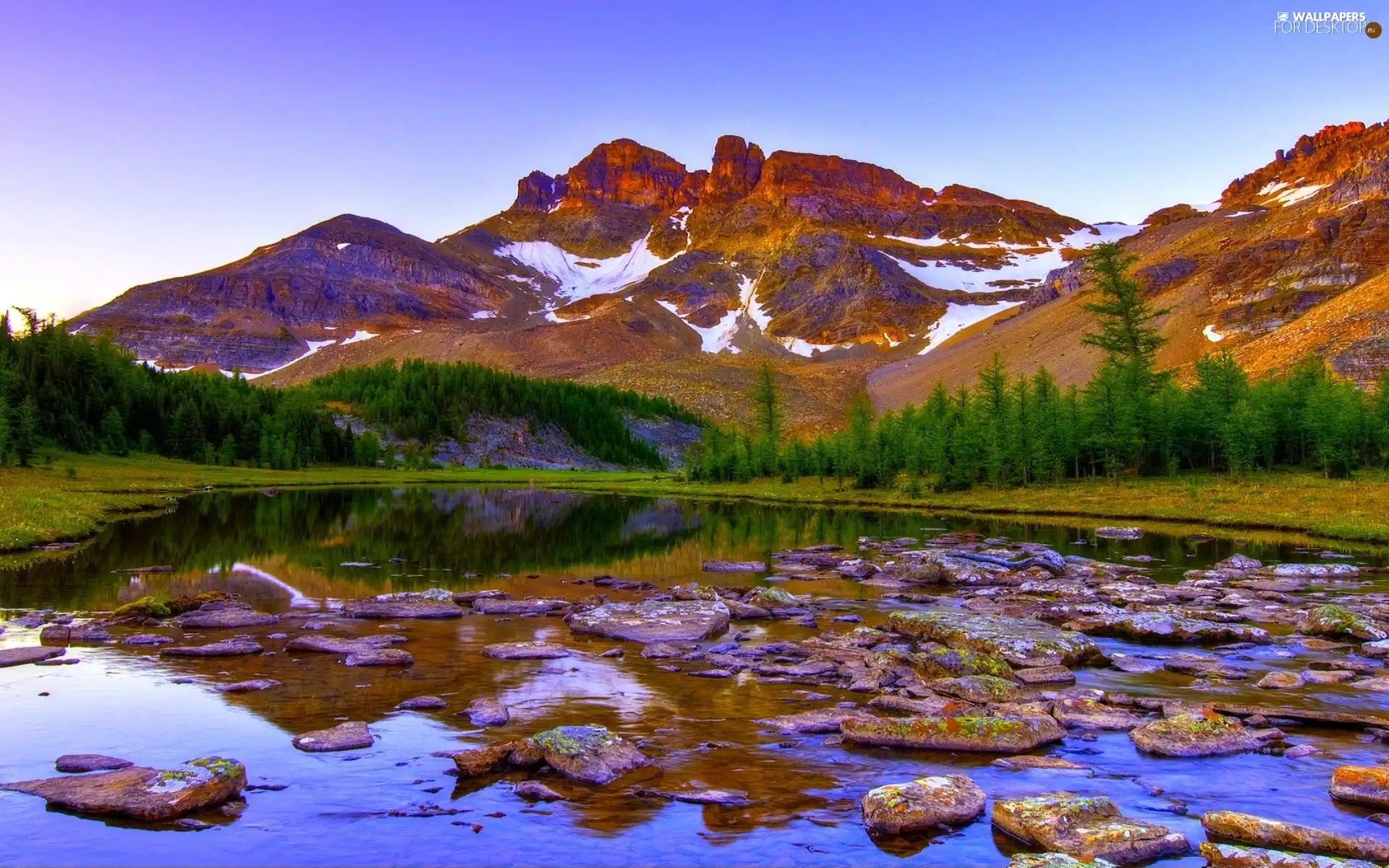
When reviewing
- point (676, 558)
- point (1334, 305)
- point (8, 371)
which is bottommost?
point (676, 558)

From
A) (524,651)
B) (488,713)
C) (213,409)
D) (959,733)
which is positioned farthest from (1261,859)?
(213,409)

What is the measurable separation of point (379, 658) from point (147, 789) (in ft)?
27.7

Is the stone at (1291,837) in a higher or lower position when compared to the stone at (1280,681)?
higher

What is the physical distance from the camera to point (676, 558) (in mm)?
43438

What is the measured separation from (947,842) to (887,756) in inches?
128

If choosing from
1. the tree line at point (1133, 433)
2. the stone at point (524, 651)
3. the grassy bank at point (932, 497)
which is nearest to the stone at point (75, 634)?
the stone at point (524, 651)

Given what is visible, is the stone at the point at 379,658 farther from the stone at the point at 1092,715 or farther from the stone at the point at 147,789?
the stone at the point at 1092,715

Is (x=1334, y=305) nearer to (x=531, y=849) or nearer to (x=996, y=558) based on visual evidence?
(x=996, y=558)

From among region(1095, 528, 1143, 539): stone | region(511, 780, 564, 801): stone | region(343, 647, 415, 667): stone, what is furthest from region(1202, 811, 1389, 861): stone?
region(1095, 528, 1143, 539): stone

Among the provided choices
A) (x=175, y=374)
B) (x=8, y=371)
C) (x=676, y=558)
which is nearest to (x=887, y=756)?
(x=676, y=558)

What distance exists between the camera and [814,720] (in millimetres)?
15102

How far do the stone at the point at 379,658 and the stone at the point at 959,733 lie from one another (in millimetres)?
10414

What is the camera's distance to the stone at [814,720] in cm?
1482

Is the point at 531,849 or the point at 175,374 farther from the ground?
the point at 175,374
